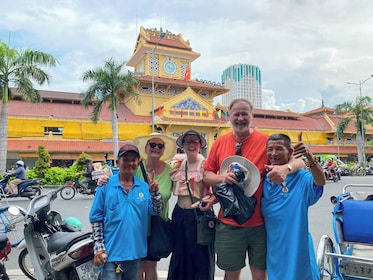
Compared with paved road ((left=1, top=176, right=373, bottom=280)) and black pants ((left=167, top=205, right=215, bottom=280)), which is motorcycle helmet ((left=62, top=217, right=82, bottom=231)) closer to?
paved road ((left=1, top=176, right=373, bottom=280))

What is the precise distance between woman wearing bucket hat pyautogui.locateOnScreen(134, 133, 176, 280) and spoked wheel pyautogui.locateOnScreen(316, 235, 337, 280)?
55.2 inches

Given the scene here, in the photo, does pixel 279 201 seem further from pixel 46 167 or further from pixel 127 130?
pixel 127 130

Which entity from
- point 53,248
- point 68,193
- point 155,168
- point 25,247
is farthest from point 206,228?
point 68,193

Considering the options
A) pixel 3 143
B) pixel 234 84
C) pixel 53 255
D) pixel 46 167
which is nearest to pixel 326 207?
pixel 53 255

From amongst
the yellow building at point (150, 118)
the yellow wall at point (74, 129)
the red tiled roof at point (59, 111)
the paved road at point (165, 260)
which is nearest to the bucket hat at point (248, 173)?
the paved road at point (165, 260)

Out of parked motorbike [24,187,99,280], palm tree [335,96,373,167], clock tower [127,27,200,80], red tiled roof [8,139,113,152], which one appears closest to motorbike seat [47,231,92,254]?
parked motorbike [24,187,99,280]

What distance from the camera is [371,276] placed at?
2.69 metres

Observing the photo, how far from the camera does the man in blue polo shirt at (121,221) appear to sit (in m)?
2.28

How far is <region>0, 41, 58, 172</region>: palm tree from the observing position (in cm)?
1593

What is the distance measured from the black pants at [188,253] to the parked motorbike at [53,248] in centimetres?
74

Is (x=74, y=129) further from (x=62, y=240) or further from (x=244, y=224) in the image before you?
(x=244, y=224)

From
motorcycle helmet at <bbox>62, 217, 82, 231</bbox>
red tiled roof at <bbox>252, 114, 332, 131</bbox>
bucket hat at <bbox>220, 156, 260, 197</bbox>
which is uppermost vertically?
red tiled roof at <bbox>252, 114, 332, 131</bbox>

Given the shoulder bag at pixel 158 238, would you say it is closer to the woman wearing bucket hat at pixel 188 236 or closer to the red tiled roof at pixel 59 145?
the woman wearing bucket hat at pixel 188 236

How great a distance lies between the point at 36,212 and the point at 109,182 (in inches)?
47.8
